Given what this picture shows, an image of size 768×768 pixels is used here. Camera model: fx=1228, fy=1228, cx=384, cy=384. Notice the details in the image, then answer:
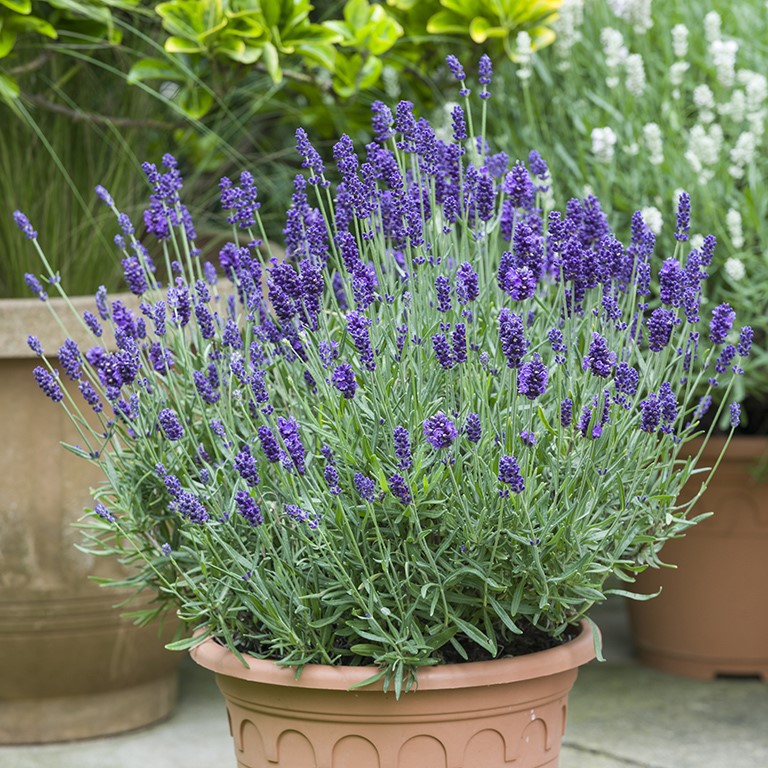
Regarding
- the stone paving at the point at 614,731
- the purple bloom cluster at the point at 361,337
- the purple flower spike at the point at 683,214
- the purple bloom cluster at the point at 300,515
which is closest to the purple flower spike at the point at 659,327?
the purple flower spike at the point at 683,214

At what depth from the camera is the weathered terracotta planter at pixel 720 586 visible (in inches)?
109

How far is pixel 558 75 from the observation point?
119 inches

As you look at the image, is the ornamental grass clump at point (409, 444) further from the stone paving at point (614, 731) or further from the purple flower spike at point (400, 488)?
the stone paving at point (614, 731)

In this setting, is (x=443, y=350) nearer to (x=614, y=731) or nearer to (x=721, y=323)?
(x=721, y=323)

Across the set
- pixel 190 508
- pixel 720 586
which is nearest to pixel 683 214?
pixel 190 508

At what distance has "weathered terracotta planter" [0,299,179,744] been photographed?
2344 millimetres

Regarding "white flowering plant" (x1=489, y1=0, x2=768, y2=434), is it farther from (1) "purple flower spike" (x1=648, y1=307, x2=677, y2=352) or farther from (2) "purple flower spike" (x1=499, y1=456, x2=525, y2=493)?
(2) "purple flower spike" (x1=499, y1=456, x2=525, y2=493)

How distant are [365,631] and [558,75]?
1894mm

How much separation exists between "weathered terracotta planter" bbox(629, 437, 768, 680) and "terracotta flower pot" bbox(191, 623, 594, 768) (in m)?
1.26

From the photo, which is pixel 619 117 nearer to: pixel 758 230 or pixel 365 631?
→ pixel 758 230

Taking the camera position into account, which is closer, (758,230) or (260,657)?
(260,657)

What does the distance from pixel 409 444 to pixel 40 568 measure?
1.20 m

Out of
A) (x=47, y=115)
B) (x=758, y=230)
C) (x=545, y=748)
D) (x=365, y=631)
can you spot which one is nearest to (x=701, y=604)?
(x=758, y=230)

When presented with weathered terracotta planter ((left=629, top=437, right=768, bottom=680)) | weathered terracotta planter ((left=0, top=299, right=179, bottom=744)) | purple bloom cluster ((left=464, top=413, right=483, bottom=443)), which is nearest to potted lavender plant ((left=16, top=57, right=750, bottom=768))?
purple bloom cluster ((left=464, top=413, right=483, bottom=443))
